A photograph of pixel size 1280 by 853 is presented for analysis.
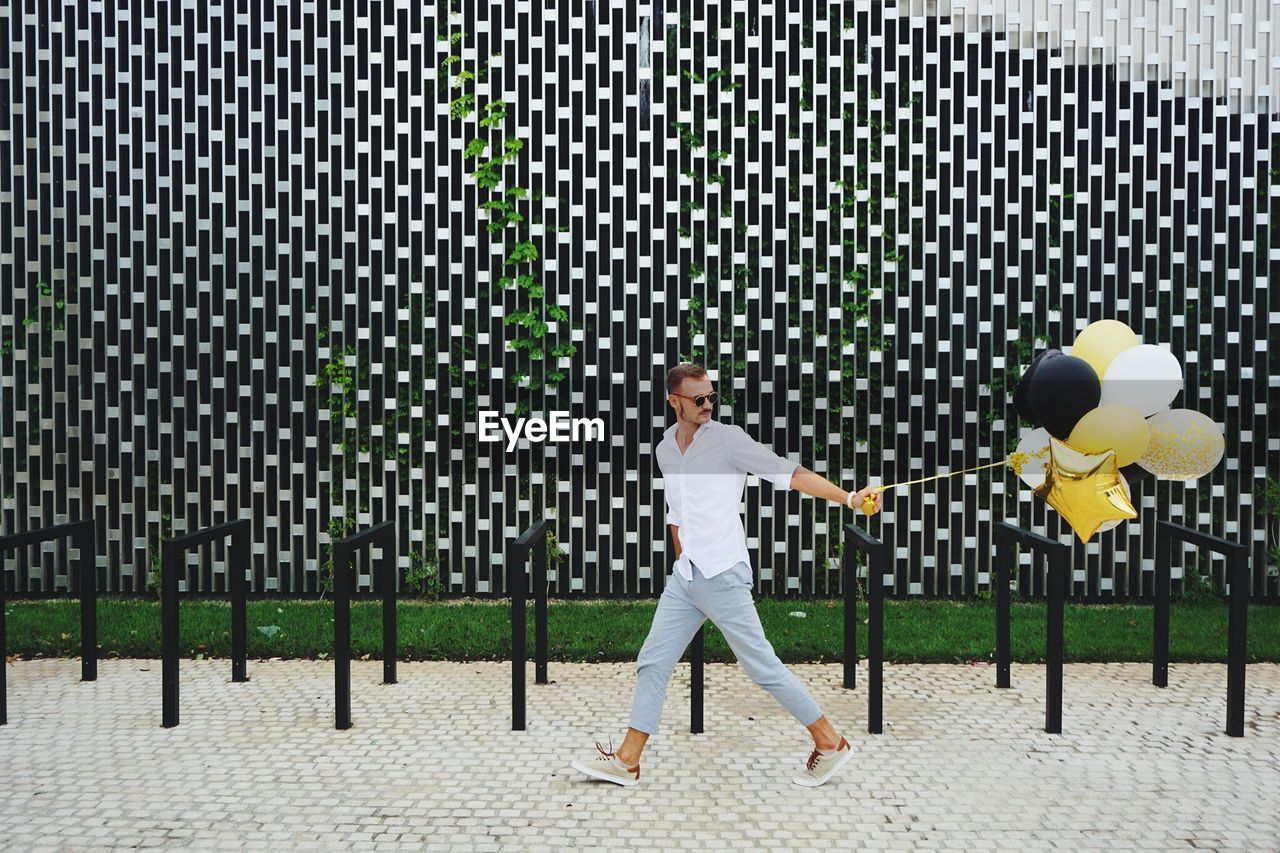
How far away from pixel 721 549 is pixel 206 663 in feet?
12.6

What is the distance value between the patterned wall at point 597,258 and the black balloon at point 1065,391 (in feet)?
8.73

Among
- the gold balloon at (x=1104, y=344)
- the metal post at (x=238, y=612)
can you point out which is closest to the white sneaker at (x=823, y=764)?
the gold balloon at (x=1104, y=344)

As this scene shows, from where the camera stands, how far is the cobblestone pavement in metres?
3.63

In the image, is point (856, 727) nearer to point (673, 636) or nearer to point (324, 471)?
point (673, 636)

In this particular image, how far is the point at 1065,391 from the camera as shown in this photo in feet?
15.7

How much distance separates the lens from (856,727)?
484cm

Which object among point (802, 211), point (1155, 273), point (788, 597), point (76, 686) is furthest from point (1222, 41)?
point (76, 686)

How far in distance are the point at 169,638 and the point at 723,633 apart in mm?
2887

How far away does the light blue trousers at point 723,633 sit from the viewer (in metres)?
4.06

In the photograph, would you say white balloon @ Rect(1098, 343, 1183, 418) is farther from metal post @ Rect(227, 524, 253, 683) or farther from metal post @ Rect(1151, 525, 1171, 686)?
metal post @ Rect(227, 524, 253, 683)

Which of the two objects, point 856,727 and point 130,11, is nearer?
point 856,727

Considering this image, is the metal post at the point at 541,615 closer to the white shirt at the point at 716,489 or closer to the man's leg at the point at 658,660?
the man's leg at the point at 658,660

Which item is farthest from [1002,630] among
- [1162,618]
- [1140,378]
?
[1140,378]

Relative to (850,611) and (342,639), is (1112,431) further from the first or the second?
(342,639)
